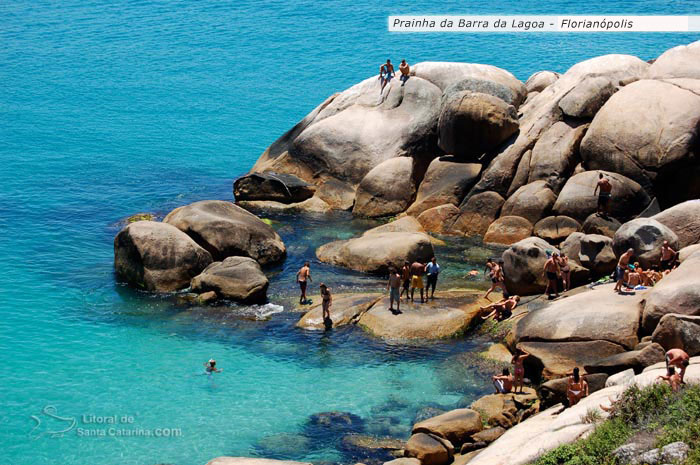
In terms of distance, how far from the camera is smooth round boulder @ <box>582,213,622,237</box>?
105 ft

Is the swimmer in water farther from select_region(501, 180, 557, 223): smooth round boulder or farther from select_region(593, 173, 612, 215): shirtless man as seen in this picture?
select_region(593, 173, 612, 215): shirtless man

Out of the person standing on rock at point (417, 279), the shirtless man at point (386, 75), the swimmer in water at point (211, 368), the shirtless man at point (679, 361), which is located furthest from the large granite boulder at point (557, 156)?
the shirtless man at point (679, 361)

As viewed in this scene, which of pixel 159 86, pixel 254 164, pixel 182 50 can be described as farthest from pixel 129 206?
pixel 182 50

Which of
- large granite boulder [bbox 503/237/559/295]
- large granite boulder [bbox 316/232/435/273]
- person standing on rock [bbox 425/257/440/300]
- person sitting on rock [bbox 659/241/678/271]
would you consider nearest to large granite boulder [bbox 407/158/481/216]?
large granite boulder [bbox 316/232/435/273]

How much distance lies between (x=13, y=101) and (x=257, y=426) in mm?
42545

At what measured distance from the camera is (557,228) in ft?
108

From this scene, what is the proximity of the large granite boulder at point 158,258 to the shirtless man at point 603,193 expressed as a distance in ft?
47.2

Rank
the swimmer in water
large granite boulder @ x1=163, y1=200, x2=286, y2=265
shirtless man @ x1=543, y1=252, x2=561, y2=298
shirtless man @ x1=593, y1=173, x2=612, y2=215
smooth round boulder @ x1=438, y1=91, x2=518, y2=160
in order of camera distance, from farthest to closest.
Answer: smooth round boulder @ x1=438, y1=91, x2=518, y2=160, large granite boulder @ x1=163, y1=200, x2=286, y2=265, shirtless man @ x1=593, y1=173, x2=612, y2=215, shirtless man @ x1=543, y1=252, x2=561, y2=298, the swimmer in water

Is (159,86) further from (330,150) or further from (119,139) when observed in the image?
(330,150)

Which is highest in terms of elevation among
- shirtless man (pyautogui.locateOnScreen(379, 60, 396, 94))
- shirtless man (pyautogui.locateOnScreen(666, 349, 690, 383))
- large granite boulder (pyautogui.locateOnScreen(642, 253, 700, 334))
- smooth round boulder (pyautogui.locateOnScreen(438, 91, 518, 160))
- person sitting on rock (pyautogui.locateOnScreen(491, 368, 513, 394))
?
shirtless man (pyautogui.locateOnScreen(379, 60, 396, 94))

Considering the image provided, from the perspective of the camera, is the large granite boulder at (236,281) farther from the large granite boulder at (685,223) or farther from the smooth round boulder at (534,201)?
the large granite boulder at (685,223)

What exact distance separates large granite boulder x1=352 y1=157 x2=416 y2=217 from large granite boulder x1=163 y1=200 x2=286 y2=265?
5.42m

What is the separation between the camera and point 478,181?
36281mm

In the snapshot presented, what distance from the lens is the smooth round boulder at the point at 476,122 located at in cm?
3631
